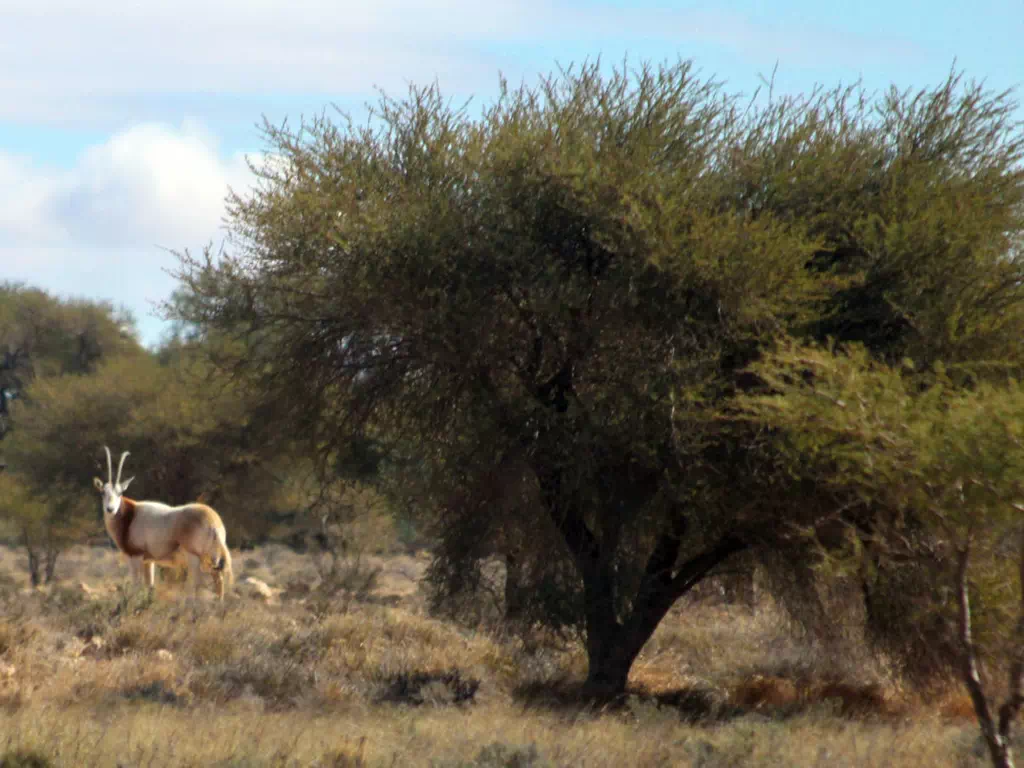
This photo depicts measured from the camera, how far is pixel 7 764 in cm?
807

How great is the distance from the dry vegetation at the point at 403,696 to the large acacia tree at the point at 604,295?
5.19 ft

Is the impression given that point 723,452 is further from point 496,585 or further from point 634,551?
point 496,585

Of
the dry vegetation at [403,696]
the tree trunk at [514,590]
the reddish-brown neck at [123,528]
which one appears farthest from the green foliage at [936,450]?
the reddish-brown neck at [123,528]

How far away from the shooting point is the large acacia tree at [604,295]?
12.0 meters

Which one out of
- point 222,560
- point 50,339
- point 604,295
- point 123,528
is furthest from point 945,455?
point 50,339

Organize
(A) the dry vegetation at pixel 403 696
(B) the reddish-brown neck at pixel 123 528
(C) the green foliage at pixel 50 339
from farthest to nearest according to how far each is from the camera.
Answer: (C) the green foliage at pixel 50 339, (B) the reddish-brown neck at pixel 123 528, (A) the dry vegetation at pixel 403 696

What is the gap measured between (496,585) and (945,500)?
26.1 feet

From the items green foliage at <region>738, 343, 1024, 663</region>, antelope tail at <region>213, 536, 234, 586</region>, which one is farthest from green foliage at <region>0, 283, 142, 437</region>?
green foliage at <region>738, 343, 1024, 663</region>

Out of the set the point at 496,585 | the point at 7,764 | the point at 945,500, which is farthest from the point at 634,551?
the point at 7,764

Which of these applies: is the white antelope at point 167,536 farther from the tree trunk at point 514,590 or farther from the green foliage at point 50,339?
the green foliage at point 50,339

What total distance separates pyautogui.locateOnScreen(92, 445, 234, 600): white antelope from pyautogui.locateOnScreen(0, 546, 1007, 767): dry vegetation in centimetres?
77

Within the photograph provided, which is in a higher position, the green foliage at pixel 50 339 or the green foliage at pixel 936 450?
the green foliage at pixel 50 339

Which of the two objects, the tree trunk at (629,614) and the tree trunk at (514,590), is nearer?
the tree trunk at (629,614)

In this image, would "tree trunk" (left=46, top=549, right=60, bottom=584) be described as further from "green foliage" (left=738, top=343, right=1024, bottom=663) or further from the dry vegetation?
"green foliage" (left=738, top=343, right=1024, bottom=663)
